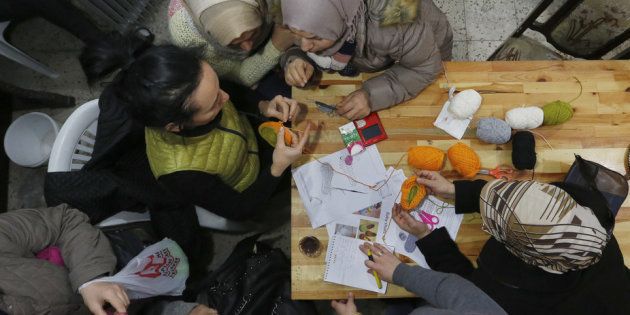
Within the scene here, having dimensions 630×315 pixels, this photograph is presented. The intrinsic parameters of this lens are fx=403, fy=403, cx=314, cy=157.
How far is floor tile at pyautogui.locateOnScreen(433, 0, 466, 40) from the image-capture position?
2.96m

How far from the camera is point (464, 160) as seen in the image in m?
1.67

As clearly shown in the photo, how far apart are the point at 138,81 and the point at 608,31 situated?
2.17 m

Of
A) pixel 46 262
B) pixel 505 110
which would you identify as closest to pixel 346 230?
pixel 505 110

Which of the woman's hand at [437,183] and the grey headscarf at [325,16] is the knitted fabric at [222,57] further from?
the woman's hand at [437,183]

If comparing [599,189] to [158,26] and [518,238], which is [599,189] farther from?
[158,26]

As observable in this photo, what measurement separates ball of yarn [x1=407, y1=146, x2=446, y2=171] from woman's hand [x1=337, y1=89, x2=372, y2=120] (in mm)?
265

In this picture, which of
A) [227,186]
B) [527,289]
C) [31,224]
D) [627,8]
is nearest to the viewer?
[527,289]

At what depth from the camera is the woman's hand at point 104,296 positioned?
1.33m

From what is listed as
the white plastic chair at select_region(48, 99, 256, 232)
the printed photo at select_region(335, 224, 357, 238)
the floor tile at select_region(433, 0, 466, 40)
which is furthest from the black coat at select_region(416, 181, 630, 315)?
the floor tile at select_region(433, 0, 466, 40)

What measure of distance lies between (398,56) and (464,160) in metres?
0.51

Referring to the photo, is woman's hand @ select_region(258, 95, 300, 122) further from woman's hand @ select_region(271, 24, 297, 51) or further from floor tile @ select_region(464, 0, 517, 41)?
floor tile @ select_region(464, 0, 517, 41)

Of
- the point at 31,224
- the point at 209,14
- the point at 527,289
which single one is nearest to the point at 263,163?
the point at 209,14

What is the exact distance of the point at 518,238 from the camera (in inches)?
50.9

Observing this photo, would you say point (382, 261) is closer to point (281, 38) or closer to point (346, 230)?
point (346, 230)
